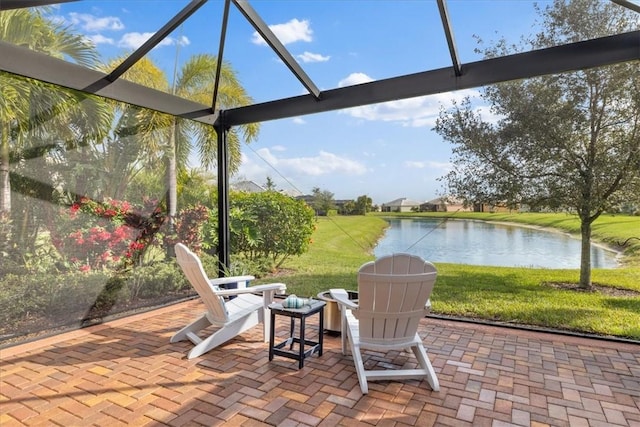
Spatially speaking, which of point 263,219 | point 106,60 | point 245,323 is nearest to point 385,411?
point 245,323

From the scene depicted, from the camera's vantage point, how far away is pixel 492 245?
19.2ft

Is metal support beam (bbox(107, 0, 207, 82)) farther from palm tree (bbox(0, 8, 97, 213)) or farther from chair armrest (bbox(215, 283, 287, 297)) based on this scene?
chair armrest (bbox(215, 283, 287, 297))

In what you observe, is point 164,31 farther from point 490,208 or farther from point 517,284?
point 517,284

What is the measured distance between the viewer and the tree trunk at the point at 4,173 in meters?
3.74

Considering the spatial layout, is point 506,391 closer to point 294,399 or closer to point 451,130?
point 294,399

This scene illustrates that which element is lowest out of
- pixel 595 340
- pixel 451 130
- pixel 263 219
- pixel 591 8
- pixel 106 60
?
pixel 595 340

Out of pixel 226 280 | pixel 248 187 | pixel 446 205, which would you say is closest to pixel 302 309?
pixel 226 280

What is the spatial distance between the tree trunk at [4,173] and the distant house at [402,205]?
5130 mm

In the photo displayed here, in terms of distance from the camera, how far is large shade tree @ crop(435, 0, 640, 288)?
4812mm

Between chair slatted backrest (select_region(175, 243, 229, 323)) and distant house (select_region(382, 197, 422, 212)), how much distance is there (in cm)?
373

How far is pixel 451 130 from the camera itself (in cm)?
570

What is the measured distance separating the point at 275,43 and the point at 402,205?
3.46 meters

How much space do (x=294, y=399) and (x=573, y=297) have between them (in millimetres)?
4416

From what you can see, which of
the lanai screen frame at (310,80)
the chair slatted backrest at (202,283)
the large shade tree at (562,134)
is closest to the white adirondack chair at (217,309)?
the chair slatted backrest at (202,283)
